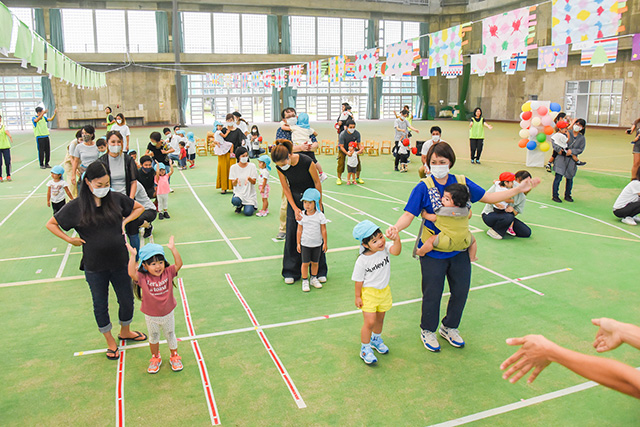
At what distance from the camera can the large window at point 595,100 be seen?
30547mm

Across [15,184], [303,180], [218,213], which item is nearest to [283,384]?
[303,180]

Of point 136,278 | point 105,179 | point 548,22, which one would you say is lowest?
point 136,278

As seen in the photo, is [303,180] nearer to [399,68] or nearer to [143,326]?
[143,326]

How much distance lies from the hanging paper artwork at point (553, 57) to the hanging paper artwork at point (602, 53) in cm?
95

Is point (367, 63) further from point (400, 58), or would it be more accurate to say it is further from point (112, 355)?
point (112, 355)

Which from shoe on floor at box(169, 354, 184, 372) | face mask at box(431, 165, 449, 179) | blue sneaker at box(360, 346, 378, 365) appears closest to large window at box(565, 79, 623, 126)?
face mask at box(431, 165, 449, 179)

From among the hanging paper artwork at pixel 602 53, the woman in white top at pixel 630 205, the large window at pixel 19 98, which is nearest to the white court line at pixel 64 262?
the woman in white top at pixel 630 205

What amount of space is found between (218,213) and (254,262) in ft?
12.2

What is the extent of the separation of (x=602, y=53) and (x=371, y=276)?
60.1ft

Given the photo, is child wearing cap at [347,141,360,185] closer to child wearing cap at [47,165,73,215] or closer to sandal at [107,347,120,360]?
child wearing cap at [47,165,73,215]

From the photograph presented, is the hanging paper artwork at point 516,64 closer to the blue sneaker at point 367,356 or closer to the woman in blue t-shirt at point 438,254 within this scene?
the woman in blue t-shirt at point 438,254

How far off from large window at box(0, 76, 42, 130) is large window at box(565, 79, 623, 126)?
38.0 m

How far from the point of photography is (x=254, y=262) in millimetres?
7902

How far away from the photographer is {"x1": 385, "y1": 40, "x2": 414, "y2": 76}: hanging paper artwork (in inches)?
830
